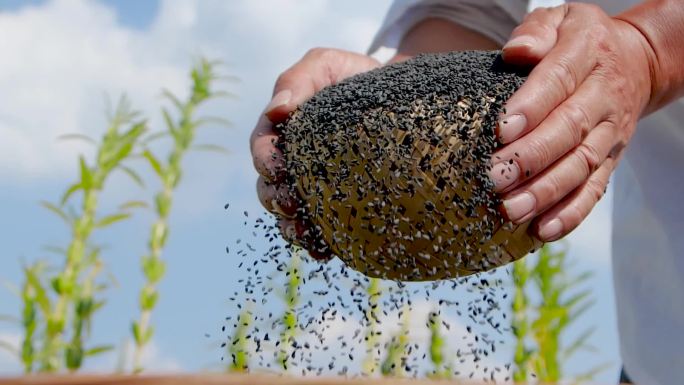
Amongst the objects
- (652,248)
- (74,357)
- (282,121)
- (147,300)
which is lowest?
(74,357)

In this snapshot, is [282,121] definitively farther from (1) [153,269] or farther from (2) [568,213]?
(1) [153,269]

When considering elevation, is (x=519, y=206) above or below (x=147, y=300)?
above

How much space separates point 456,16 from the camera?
60.3 inches

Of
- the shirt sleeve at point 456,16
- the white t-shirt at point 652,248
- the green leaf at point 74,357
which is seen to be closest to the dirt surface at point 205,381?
the white t-shirt at point 652,248

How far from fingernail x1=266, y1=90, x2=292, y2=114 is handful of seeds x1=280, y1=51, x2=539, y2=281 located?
0.09 meters

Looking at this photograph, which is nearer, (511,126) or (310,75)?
(511,126)

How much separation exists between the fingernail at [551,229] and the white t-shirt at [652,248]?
1.59 ft

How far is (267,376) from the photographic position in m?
0.53

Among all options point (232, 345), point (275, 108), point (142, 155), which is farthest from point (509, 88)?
point (142, 155)

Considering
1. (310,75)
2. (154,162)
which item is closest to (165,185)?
(154,162)

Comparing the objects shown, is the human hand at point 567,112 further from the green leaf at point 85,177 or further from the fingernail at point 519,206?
the green leaf at point 85,177

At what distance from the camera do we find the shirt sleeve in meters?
1.53

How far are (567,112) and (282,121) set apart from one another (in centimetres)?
36

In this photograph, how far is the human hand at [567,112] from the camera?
790 millimetres
